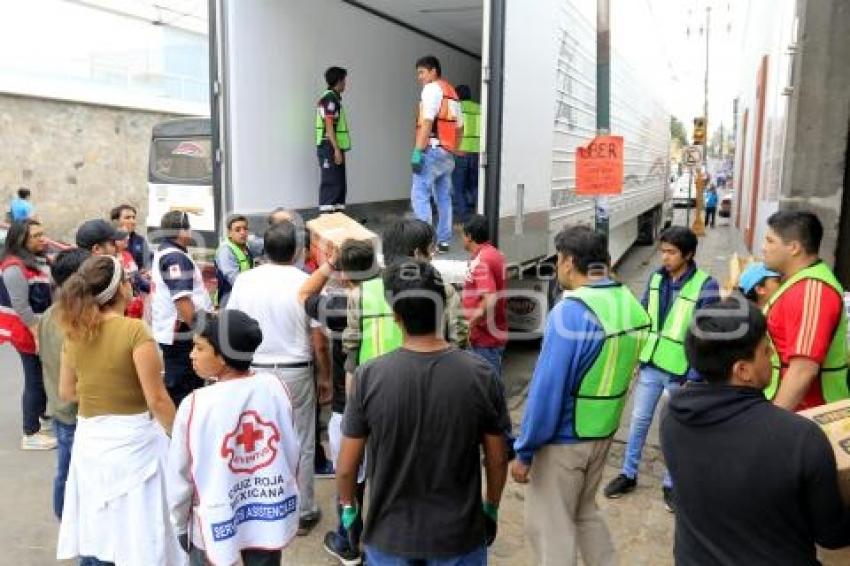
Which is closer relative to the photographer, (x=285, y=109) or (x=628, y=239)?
(x=285, y=109)

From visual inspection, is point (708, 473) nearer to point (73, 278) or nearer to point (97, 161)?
point (73, 278)

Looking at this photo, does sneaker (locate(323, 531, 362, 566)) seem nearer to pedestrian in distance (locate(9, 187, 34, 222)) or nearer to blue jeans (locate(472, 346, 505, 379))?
blue jeans (locate(472, 346, 505, 379))

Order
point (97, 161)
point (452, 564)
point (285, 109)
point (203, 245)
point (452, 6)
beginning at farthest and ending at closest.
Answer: point (97, 161), point (203, 245), point (452, 6), point (285, 109), point (452, 564)

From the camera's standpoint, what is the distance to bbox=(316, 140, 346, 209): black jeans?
21.8 ft

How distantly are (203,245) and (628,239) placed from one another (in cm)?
818

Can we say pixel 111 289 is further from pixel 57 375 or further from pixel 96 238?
pixel 96 238

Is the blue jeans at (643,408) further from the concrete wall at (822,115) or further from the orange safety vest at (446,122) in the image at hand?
the orange safety vest at (446,122)

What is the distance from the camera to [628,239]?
533 inches

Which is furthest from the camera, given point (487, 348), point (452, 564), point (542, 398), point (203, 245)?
point (203, 245)

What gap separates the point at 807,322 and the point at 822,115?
3020 mm

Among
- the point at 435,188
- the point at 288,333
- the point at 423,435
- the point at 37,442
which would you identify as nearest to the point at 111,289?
the point at 288,333

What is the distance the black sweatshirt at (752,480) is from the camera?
1.73 m

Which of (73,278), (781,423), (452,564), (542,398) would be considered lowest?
(452,564)

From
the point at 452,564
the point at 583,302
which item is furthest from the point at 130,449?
the point at 583,302
